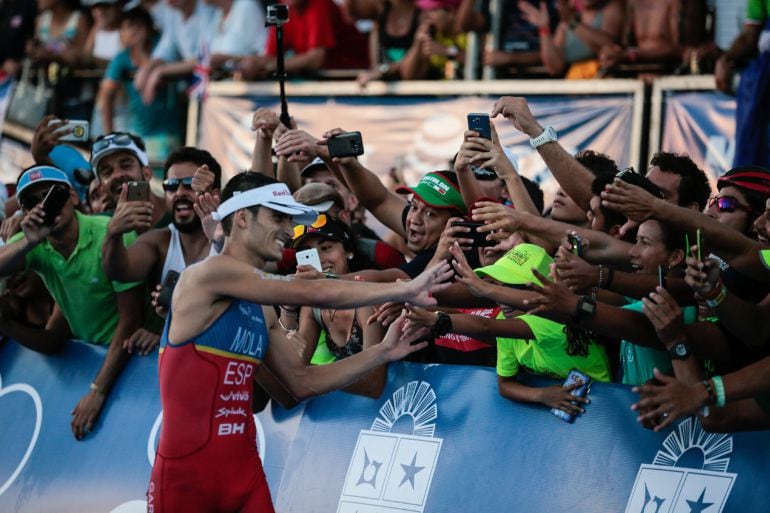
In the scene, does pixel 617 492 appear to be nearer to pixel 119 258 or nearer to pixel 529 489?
pixel 529 489

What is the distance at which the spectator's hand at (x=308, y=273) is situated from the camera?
6.07 metres

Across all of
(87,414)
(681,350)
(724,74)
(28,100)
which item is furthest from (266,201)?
(28,100)

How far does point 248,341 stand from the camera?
5.55 metres

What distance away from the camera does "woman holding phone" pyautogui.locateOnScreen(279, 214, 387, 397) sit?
6.63m

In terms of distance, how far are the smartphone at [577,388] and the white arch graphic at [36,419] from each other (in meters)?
3.76

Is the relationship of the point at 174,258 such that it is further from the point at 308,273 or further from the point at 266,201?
the point at 266,201

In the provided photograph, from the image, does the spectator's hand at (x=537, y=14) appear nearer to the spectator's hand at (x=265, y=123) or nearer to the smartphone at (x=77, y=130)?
the spectator's hand at (x=265, y=123)

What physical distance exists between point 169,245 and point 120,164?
1.12 m

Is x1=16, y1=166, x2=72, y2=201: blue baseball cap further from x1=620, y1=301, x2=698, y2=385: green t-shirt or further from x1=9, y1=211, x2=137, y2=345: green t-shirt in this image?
x1=620, y1=301, x2=698, y2=385: green t-shirt

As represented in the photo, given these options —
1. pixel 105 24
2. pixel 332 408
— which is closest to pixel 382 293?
pixel 332 408

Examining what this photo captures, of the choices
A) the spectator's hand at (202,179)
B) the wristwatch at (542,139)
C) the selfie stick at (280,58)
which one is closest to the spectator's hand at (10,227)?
the spectator's hand at (202,179)

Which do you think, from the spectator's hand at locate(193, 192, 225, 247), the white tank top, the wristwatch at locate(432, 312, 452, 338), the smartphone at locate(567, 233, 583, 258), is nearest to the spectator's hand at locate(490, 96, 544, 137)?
the smartphone at locate(567, 233, 583, 258)

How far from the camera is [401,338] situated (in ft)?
18.9

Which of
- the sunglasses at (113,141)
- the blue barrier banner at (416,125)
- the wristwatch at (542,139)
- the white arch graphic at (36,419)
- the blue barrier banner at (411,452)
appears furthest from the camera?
the blue barrier banner at (416,125)
